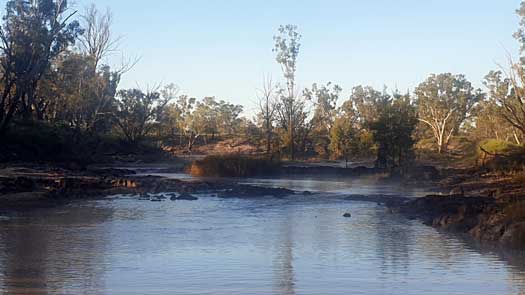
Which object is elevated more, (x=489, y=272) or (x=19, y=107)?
(x=19, y=107)

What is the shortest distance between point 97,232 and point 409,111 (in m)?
29.9

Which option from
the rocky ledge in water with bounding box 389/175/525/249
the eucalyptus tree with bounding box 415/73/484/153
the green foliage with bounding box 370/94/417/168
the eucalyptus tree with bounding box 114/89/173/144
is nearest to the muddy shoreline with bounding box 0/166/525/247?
the rocky ledge in water with bounding box 389/175/525/249

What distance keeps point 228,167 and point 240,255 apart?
30.5 m

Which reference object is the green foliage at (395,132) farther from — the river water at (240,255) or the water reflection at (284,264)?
the water reflection at (284,264)

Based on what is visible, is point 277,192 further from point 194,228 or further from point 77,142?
point 77,142

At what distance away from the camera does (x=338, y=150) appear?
5653 cm

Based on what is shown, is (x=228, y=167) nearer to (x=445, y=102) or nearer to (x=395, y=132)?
(x=395, y=132)

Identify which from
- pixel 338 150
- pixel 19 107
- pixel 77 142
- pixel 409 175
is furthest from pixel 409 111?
pixel 19 107

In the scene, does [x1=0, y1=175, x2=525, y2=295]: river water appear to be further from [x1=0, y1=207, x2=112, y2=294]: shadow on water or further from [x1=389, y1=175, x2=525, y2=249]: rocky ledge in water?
[x1=389, y1=175, x2=525, y2=249]: rocky ledge in water

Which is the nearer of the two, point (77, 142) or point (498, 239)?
point (498, 239)

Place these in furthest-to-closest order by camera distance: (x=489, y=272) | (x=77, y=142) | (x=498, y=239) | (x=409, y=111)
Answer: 1. (x=77, y=142)
2. (x=409, y=111)
3. (x=498, y=239)
4. (x=489, y=272)

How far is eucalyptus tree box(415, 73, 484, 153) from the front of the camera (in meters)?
81.6

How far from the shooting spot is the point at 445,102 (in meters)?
84.1

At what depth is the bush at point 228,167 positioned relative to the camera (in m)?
43.3
